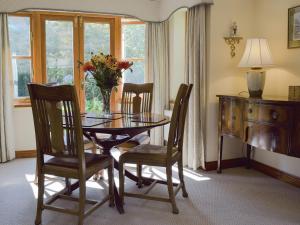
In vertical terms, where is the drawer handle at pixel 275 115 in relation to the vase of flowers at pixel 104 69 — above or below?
below

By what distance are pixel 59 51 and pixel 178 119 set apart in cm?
259

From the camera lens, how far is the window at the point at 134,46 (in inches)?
189

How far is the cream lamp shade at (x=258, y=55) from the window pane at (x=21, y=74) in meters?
2.95

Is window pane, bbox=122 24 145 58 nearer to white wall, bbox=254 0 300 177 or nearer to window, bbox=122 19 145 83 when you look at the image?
window, bbox=122 19 145 83

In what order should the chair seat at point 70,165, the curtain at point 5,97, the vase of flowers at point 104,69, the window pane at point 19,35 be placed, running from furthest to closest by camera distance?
the window pane at point 19,35, the curtain at point 5,97, the vase of flowers at point 104,69, the chair seat at point 70,165

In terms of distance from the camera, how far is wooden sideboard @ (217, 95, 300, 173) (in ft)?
8.92

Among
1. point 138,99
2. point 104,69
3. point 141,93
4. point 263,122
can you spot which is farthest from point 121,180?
point 263,122

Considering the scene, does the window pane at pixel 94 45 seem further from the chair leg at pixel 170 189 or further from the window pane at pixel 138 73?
the chair leg at pixel 170 189

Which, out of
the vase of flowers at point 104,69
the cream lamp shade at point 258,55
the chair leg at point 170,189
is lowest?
the chair leg at point 170,189

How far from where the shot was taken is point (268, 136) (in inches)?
116

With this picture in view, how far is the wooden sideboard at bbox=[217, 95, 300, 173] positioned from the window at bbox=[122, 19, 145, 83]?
161 cm

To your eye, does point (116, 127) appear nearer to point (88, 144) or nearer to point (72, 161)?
point (72, 161)

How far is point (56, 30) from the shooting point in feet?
14.8

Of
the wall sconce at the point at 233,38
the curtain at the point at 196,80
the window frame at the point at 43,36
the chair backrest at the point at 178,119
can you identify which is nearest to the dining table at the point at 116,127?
the chair backrest at the point at 178,119
